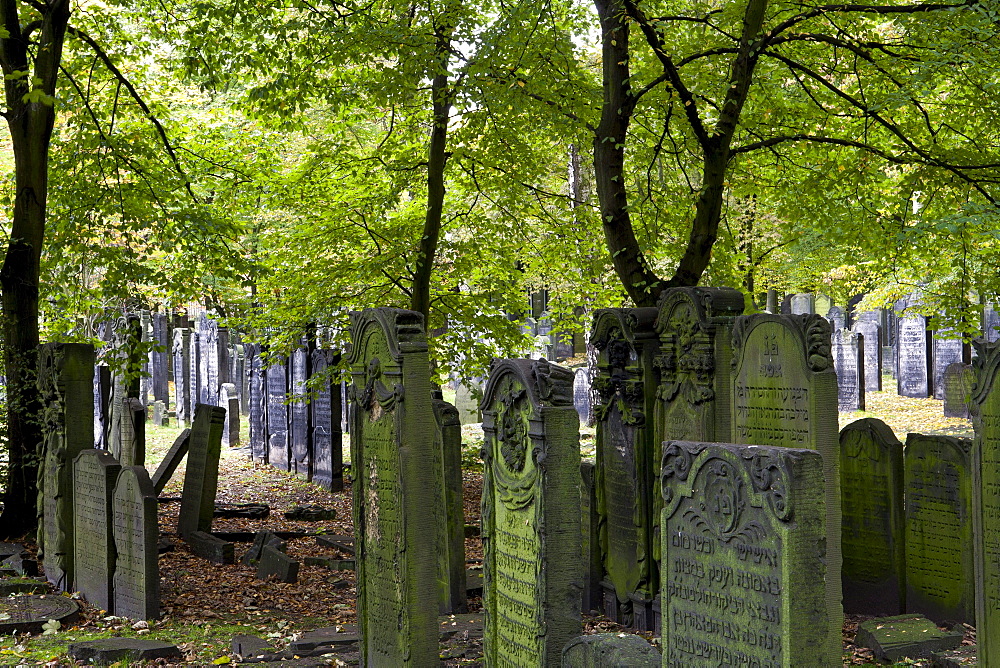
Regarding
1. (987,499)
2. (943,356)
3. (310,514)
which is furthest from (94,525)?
(943,356)

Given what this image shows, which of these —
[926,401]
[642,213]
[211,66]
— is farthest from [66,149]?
[926,401]

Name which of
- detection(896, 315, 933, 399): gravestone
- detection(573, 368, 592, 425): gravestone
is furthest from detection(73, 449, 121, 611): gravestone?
detection(896, 315, 933, 399): gravestone

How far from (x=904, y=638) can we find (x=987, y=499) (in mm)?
1479

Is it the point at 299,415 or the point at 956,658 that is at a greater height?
the point at 299,415

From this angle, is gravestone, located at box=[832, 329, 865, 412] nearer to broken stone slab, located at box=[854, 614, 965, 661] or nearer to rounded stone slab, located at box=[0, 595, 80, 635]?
broken stone slab, located at box=[854, 614, 965, 661]

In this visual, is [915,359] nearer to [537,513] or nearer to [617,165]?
[617,165]

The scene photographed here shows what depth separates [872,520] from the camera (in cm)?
862

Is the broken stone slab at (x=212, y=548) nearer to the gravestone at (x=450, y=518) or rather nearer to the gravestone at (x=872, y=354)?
the gravestone at (x=450, y=518)

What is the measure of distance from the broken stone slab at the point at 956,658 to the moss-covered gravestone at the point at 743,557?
299cm

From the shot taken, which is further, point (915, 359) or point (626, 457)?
point (915, 359)

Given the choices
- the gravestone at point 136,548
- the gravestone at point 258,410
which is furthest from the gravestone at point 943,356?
the gravestone at point 136,548

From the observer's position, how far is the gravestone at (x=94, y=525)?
27.4 ft

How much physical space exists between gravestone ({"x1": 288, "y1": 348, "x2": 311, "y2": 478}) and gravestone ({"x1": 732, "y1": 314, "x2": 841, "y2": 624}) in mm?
10708

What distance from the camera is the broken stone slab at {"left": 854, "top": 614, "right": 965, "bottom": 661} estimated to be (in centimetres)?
692
